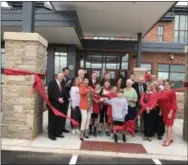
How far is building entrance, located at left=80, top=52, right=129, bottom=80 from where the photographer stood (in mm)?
21594

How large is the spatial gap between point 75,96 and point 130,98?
50.9 inches

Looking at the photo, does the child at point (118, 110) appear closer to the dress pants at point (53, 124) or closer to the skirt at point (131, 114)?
the skirt at point (131, 114)

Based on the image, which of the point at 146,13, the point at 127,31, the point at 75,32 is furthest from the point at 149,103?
the point at 127,31

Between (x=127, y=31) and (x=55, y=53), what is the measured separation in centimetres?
475

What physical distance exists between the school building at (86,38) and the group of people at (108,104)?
0.72 metres

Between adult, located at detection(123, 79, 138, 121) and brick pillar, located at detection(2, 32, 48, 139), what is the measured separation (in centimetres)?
218

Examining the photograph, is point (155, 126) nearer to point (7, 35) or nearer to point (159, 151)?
point (159, 151)

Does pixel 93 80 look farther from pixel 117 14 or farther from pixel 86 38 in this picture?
pixel 86 38

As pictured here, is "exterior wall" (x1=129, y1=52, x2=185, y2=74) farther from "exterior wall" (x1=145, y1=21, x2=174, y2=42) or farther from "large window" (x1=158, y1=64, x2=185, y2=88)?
"exterior wall" (x1=145, y1=21, x2=174, y2=42)

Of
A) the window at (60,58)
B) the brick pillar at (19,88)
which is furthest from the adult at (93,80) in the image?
the window at (60,58)

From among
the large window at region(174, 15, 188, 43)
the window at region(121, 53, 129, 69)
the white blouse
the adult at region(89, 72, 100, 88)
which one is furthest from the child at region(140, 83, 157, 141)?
the large window at region(174, 15, 188, 43)

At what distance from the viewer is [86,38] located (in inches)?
827

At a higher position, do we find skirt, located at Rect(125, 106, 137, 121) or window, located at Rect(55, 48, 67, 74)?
window, located at Rect(55, 48, 67, 74)

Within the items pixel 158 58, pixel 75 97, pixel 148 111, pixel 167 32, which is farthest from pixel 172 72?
pixel 75 97
